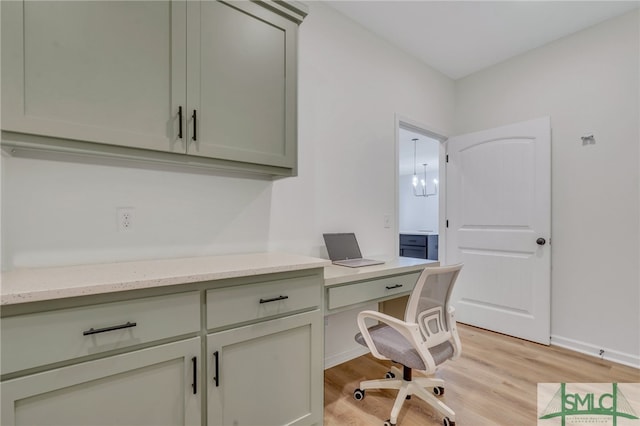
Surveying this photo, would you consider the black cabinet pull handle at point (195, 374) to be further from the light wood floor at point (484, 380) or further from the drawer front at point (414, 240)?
the drawer front at point (414, 240)

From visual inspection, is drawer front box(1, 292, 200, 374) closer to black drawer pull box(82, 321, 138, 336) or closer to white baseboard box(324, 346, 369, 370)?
black drawer pull box(82, 321, 138, 336)

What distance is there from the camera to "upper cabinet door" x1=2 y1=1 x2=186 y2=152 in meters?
1.05

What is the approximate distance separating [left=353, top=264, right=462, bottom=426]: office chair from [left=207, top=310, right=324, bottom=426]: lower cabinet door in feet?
1.23

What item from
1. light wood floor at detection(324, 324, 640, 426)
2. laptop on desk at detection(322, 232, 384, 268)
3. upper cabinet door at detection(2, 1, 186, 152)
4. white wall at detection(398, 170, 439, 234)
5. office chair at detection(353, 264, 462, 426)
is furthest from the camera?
white wall at detection(398, 170, 439, 234)

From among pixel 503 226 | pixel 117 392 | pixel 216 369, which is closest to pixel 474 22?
pixel 503 226

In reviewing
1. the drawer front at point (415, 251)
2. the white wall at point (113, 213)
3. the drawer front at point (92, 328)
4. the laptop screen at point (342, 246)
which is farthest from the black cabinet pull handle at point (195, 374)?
the drawer front at point (415, 251)

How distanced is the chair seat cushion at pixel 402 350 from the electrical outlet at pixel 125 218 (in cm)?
137

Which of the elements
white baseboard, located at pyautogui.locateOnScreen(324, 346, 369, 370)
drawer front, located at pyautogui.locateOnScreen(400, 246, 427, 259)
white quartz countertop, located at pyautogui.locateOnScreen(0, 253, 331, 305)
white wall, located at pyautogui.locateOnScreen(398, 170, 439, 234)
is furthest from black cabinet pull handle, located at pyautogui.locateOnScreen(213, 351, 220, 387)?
white wall, located at pyautogui.locateOnScreen(398, 170, 439, 234)

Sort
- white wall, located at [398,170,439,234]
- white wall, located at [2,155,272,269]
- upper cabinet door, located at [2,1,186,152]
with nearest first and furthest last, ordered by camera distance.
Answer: upper cabinet door, located at [2,1,186,152], white wall, located at [2,155,272,269], white wall, located at [398,170,439,234]

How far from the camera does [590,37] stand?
8.54ft

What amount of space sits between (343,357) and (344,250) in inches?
34.4

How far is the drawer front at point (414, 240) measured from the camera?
6.32 meters

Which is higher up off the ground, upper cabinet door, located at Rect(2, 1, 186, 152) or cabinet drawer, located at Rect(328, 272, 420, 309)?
upper cabinet door, located at Rect(2, 1, 186, 152)

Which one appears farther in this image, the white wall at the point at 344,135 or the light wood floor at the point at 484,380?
the white wall at the point at 344,135
